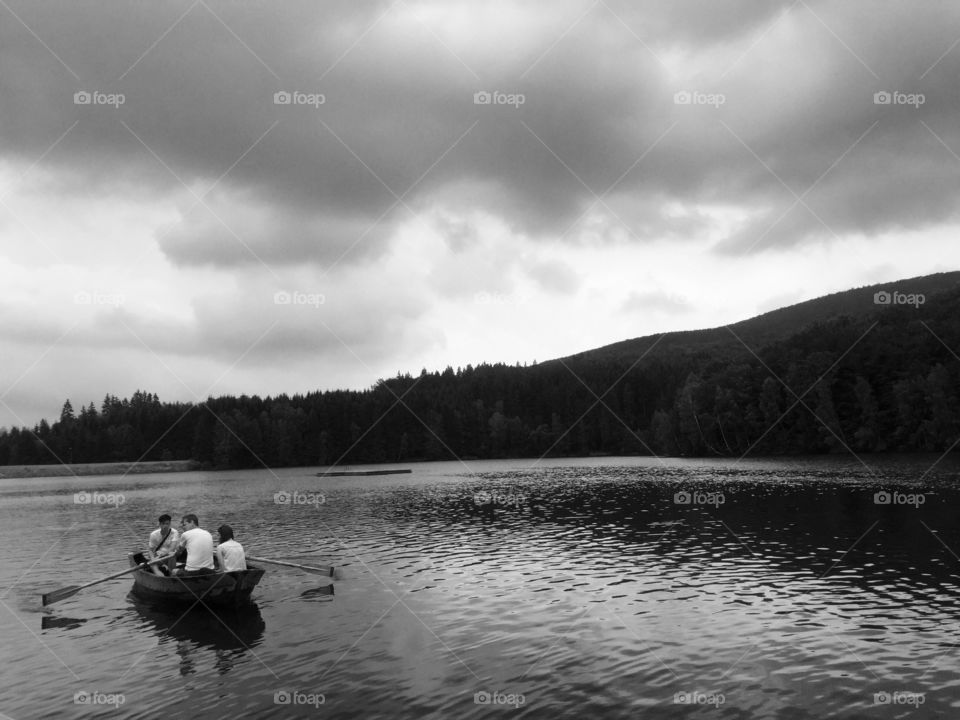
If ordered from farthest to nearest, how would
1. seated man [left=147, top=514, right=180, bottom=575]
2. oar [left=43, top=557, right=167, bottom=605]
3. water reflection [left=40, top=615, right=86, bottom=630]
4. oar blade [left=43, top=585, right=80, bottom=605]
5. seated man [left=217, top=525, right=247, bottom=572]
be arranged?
seated man [left=147, top=514, right=180, bottom=575] < oar [left=43, top=557, right=167, bottom=605] < oar blade [left=43, top=585, right=80, bottom=605] < seated man [left=217, top=525, right=247, bottom=572] < water reflection [left=40, top=615, right=86, bottom=630]

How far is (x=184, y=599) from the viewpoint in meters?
26.8

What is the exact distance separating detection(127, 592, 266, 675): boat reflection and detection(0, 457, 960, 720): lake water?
120mm

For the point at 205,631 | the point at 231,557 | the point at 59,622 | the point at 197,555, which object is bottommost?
the point at 205,631

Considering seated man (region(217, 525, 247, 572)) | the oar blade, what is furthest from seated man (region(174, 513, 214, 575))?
the oar blade

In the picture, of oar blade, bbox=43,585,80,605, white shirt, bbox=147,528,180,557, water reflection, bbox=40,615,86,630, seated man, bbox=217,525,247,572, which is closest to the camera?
water reflection, bbox=40,615,86,630

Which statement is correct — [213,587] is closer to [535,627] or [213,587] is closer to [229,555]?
[229,555]

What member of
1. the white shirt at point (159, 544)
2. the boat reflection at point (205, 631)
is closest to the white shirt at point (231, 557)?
the boat reflection at point (205, 631)

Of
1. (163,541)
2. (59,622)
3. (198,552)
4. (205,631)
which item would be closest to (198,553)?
(198,552)

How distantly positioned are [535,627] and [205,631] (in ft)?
38.5

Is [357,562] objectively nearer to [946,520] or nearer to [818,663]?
[818,663]

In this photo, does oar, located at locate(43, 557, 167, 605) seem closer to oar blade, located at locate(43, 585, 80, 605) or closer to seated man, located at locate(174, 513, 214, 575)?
oar blade, located at locate(43, 585, 80, 605)

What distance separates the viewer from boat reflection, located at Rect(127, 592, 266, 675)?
827 inches

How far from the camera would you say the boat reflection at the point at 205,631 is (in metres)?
21.0

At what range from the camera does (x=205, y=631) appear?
24.0 m
